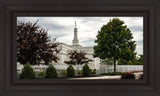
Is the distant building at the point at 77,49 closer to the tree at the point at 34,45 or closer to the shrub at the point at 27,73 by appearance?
the tree at the point at 34,45

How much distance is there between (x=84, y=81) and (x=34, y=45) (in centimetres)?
437

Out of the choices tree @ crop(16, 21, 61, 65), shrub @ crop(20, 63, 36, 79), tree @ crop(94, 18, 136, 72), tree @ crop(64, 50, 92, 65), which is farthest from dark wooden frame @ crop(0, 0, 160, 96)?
tree @ crop(94, 18, 136, 72)

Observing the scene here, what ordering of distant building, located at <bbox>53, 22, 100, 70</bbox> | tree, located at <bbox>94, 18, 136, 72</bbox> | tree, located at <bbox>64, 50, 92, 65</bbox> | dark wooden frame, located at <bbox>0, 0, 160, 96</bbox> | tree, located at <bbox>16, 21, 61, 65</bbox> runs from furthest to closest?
tree, located at <bbox>94, 18, 136, 72</bbox>
tree, located at <bbox>64, 50, 92, 65</bbox>
distant building, located at <bbox>53, 22, 100, 70</bbox>
tree, located at <bbox>16, 21, 61, 65</bbox>
dark wooden frame, located at <bbox>0, 0, 160, 96</bbox>

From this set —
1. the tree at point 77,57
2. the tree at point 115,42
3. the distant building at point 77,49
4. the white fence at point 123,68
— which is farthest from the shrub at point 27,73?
the tree at point 115,42

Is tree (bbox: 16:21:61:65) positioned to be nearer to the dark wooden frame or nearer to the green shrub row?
the green shrub row

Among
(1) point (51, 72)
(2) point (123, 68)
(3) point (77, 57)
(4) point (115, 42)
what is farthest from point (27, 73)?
(4) point (115, 42)

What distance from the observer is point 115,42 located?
699cm

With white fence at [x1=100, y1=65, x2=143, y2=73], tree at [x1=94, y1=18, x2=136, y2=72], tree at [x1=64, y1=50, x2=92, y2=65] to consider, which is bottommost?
white fence at [x1=100, y1=65, x2=143, y2=73]

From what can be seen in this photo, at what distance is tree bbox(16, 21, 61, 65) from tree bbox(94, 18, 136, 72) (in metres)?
2.22

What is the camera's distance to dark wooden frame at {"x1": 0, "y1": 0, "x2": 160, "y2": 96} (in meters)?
1.14

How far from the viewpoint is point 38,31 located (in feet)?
17.8

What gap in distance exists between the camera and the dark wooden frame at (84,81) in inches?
44.7
